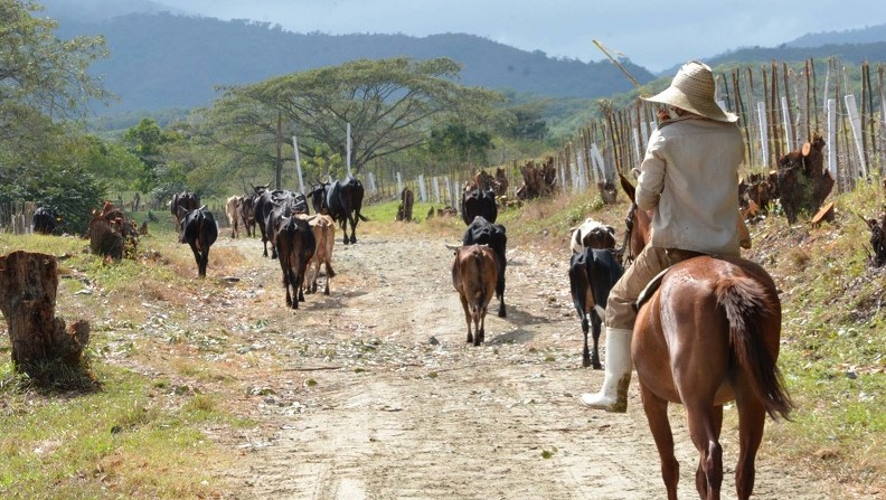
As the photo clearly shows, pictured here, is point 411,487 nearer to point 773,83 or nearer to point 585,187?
point 773,83

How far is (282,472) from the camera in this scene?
878 cm

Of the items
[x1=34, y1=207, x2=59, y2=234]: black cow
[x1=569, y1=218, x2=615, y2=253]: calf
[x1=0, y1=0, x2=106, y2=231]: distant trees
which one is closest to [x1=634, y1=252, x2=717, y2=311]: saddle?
[x1=569, y1=218, x2=615, y2=253]: calf

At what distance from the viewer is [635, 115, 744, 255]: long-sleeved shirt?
7008mm

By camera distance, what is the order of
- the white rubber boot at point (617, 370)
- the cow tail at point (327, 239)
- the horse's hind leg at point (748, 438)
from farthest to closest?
the cow tail at point (327, 239) < the white rubber boot at point (617, 370) < the horse's hind leg at point (748, 438)

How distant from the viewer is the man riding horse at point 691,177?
7.01 metres

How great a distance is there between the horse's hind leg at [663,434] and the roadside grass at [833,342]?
96cm

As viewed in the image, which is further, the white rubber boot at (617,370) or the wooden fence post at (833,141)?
the wooden fence post at (833,141)

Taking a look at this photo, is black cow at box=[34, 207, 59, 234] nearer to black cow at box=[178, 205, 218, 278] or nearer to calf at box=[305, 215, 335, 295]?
black cow at box=[178, 205, 218, 278]

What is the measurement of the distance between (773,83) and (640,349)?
1494 centimetres

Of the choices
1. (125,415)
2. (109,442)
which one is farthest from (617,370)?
(125,415)

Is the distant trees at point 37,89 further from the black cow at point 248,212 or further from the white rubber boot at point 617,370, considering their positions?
the white rubber boot at point 617,370

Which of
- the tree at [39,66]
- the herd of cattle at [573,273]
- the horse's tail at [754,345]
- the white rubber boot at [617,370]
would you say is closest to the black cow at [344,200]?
the tree at [39,66]

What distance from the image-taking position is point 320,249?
22.8 metres

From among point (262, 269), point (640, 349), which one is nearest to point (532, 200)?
point (262, 269)
